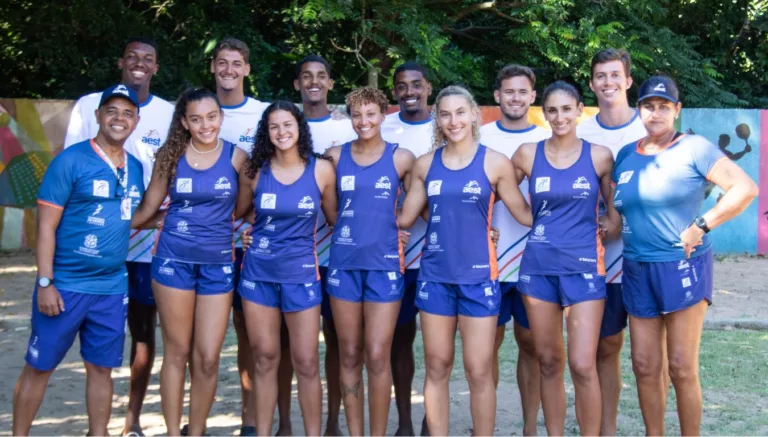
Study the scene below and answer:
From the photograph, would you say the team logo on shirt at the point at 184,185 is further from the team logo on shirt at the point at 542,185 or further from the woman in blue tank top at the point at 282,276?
the team logo on shirt at the point at 542,185

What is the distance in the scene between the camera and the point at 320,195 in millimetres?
5676

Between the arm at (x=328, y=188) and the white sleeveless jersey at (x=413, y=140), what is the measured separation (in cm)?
56

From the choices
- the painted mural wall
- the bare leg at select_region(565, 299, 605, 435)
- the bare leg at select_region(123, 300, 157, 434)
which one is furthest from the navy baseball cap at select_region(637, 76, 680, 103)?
the painted mural wall

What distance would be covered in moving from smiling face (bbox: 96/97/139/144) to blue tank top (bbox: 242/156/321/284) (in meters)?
0.87

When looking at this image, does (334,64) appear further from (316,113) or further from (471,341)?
(471,341)

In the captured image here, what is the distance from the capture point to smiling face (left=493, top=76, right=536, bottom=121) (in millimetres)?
6023

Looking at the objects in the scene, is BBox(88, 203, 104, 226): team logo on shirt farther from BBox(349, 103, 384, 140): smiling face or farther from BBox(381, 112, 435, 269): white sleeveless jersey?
BBox(381, 112, 435, 269): white sleeveless jersey

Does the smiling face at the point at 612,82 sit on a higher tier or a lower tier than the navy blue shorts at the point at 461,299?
higher

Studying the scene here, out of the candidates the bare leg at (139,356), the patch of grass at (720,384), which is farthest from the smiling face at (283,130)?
the patch of grass at (720,384)

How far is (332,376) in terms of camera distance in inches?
245

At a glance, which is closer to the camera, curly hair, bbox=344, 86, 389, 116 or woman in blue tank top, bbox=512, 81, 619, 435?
woman in blue tank top, bbox=512, 81, 619, 435

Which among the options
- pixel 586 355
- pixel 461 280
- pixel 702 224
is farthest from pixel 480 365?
pixel 702 224

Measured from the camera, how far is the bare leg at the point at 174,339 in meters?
5.57

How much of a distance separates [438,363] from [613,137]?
1880 mm
